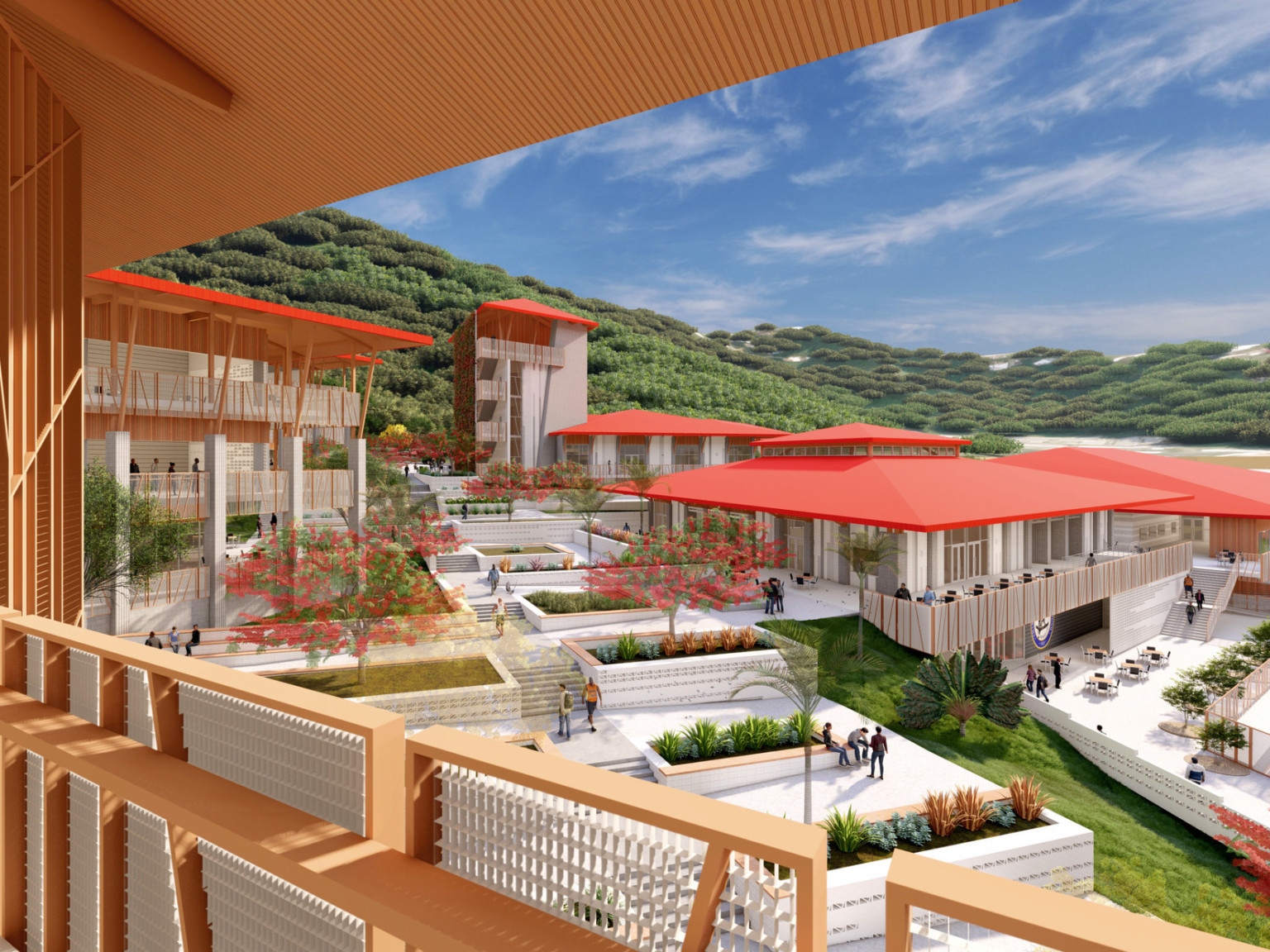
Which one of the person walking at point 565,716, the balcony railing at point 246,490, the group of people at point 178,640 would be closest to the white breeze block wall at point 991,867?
the person walking at point 565,716

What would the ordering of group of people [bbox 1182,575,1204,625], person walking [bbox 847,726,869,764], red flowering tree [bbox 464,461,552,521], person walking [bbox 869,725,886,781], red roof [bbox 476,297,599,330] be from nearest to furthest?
person walking [bbox 869,725,886,781], person walking [bbox 847,726,869,764], group of people [bbox 1182,575,1204,625], red flowering tree [bbox 464,461,552,521], red roof [bbox 476,297,599,330]

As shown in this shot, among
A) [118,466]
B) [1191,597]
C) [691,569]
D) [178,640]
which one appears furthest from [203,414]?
[1191,597]

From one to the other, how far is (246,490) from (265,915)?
19.2 metres

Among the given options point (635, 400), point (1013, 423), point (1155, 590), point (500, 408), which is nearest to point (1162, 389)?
point (1013, 423)

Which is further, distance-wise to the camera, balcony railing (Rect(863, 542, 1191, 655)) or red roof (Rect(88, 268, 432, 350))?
balcony railing (Rect(863, 542, 1191, 655))

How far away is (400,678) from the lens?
15.7 metres

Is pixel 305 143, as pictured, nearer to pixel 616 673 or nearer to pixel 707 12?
pixel 707 12

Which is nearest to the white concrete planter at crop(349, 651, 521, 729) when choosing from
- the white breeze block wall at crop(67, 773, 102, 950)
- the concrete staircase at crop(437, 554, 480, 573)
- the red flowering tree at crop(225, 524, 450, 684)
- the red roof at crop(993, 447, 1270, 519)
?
the red flowering tree at crop(225, 524, 450, 684)

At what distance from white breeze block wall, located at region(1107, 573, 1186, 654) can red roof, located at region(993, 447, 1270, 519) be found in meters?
3.40

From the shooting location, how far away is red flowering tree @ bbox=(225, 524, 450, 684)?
1566 centimetres

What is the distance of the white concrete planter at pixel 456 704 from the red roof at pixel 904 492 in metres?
10.3

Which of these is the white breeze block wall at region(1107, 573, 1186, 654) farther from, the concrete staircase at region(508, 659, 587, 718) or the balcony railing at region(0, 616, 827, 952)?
the balcony railing at region(0, 616, 827, 952)

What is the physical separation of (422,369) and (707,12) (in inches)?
2603

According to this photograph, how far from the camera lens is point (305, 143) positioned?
6.55 metres
